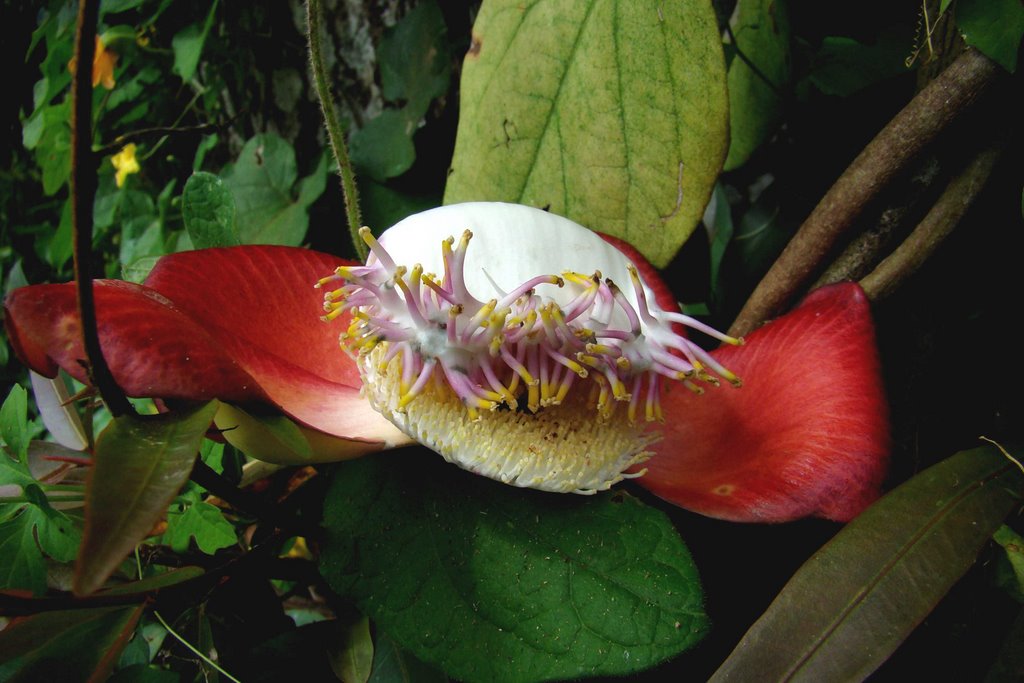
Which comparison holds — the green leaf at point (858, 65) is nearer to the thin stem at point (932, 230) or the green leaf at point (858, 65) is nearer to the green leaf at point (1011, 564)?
the thin stem at point (932, 230)

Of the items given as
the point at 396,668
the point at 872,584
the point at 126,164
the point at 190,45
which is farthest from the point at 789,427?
the point at 126,164

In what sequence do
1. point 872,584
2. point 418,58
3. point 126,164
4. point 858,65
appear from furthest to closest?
point 126,164 < point 418,58 < point 858,65 < point 872,584

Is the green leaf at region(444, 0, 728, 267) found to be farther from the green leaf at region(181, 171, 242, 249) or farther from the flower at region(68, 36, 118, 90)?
the flower at region(68, 36, 118, 90)

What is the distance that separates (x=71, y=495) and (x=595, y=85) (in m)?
0.50

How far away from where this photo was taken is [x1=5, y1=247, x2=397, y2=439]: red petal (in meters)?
0.36

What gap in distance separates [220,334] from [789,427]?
389 millimetres

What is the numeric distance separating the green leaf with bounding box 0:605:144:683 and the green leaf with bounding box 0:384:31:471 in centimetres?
10

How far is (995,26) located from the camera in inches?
19.3

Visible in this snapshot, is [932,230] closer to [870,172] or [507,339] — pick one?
[870,172]

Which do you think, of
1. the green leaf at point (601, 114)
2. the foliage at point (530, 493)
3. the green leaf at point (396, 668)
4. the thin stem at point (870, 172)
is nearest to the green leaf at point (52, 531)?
the foliage at point (530, 493)

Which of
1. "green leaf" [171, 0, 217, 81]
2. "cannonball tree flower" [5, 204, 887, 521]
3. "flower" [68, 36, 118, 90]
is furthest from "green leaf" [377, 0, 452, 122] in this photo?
"flower" [68, 36, 118, 90]

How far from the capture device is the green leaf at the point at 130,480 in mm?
274

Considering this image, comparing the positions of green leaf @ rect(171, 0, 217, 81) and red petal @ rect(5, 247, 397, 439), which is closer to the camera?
red petal @ rect(5, 247, 397, 439)

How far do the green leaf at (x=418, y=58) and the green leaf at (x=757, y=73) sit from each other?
317 millimetres
